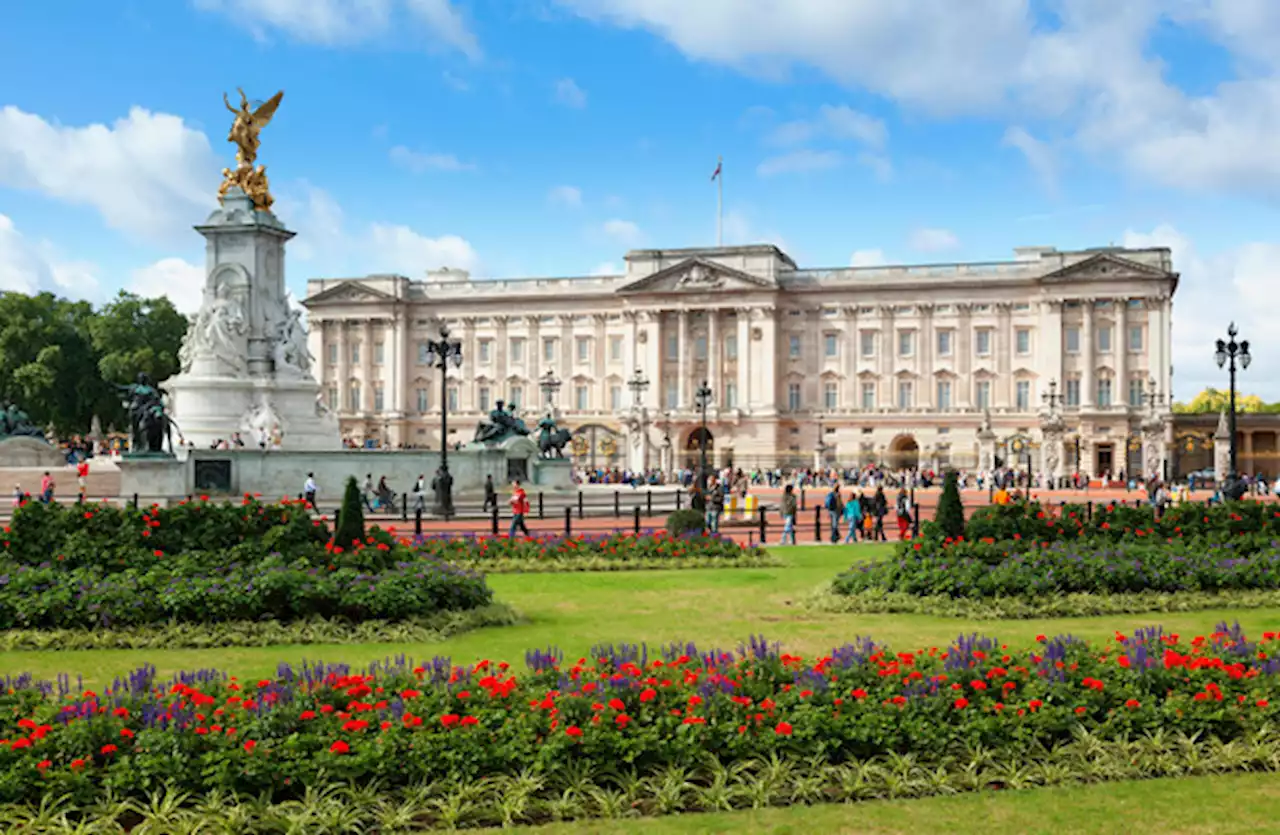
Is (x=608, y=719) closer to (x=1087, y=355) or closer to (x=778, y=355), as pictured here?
(x=1087, y=355)

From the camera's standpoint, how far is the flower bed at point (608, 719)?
320 inches

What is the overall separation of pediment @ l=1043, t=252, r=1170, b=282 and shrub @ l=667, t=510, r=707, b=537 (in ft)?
238

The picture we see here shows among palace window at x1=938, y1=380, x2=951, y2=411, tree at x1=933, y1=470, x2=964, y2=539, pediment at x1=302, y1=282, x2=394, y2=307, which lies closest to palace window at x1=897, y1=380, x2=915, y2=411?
palace window at x1=938, y1=380, x2=951, y2=411

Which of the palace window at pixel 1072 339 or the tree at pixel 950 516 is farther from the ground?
the palace window at pixel 1072 339

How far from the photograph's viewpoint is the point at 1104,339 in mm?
91375

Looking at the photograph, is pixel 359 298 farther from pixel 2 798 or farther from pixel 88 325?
pixel 2 798

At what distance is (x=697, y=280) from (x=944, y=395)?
21.5 metres

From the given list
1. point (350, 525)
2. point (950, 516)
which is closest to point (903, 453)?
point (950, 516)

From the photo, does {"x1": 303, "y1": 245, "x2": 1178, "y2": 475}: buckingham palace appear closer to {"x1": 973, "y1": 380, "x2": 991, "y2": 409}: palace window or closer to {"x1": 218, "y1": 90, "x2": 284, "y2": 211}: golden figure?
{"x1": 973, "y1": 380, "x2": 991, "y2": 409}: palace window

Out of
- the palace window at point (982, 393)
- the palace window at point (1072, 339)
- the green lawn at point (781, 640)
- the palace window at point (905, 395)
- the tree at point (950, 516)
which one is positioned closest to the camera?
the green lawn at point (781, 640)

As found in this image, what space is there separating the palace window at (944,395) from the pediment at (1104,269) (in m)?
11.0

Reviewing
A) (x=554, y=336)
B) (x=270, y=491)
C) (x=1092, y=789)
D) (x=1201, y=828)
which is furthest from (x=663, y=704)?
(x=554, y=336)

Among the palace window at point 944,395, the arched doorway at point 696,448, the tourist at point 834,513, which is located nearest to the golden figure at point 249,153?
the tourist at point 834,513

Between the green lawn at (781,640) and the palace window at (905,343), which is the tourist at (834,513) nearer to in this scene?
the green lawn at (781,640)
